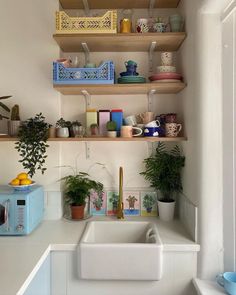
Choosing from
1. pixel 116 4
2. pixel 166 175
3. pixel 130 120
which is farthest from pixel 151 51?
pixel 166 175

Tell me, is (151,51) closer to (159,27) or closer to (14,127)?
(159,27)

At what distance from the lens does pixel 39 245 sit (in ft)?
4.77

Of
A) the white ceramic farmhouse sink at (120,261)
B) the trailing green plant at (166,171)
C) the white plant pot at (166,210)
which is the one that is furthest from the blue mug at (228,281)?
the trailing green plant at (166,171)

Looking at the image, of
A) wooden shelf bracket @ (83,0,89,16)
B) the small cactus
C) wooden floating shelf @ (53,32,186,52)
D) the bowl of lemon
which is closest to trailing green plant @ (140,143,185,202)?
wooden floating shelf @ (53,32,186,52)

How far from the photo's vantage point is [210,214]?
143cm

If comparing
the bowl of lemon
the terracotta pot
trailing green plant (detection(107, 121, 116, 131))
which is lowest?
the terracotta pot

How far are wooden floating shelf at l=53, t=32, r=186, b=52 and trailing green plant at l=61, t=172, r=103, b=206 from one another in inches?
36.4

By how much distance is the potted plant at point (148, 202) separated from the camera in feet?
6.49

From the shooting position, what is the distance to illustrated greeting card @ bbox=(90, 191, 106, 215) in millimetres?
1985

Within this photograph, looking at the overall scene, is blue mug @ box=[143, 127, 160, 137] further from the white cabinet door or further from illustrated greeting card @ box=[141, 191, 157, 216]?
the white cabinet door

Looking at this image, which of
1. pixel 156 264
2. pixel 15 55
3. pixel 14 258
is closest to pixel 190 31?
pixel 15 55

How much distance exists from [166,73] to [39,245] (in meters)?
1.31

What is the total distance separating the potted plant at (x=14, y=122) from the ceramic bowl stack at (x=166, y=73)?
946 millimetres

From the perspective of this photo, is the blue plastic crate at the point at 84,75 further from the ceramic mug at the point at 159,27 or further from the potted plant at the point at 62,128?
the ceramic mug at the point at 159,27
